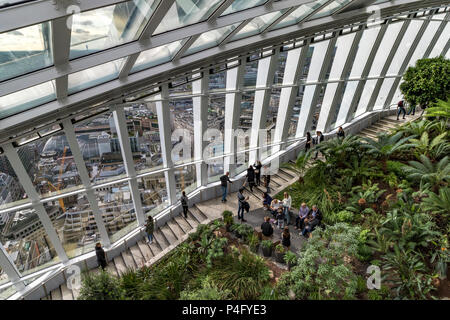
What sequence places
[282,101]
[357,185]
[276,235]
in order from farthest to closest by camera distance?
[282,101], [357,185], [276,235]

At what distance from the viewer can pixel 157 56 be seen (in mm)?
7391

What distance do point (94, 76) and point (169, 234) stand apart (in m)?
6.04

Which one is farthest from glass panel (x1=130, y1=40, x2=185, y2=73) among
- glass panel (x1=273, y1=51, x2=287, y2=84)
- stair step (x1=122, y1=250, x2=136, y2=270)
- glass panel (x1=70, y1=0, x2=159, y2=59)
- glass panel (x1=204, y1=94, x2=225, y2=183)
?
stair step (x1=122, y1=250, x2=136, y2=270)

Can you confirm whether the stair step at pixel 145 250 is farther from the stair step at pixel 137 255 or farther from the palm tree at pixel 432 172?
the palm tree at pixel 432 172

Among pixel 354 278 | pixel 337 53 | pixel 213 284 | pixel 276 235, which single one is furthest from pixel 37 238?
pixel 337 53

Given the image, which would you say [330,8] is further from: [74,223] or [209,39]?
[74,223]

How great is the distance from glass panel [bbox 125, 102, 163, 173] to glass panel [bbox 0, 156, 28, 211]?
276 cm

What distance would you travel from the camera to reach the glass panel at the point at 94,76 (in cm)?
644

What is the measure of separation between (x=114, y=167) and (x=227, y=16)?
564 centimetres

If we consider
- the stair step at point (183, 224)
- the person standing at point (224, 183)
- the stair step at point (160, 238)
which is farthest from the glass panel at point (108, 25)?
the stair step at point (160, 238)

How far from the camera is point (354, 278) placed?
21.5 ft

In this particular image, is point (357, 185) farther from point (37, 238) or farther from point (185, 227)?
point (37, 238)

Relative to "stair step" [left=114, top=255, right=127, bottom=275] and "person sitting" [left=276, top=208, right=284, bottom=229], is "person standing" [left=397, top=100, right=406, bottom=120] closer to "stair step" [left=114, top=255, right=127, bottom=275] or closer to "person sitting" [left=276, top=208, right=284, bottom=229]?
"person sitting" [left=276, top=208, right=284, bottom=229]

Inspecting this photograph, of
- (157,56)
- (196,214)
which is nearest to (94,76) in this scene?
(157,56)
